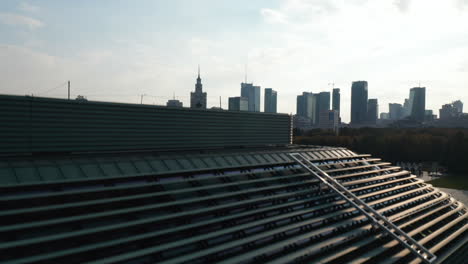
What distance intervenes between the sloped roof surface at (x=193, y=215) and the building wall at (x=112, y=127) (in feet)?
16.8

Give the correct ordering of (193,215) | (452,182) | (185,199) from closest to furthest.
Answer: (193,215) → (185,199) → (452,182)

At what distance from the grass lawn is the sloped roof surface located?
4321 centimetres

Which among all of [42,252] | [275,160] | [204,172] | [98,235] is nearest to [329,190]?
[275,160]

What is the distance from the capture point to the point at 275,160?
123 feet

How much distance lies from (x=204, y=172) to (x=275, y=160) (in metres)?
10.1

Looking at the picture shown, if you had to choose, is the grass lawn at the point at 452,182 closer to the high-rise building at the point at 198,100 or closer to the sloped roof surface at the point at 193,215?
the sloped roof surface at the point at 193,215

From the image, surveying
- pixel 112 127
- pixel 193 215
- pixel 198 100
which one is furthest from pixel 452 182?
pixel 112 127

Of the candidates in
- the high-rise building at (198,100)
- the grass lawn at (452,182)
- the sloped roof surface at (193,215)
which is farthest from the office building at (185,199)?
the grass lawn at (452,182)

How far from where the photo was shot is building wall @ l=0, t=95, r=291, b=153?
94.3ft

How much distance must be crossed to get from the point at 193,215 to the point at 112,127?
47.9 feet

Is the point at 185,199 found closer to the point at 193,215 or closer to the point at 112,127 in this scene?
the point at 193,215

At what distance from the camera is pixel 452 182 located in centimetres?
8375

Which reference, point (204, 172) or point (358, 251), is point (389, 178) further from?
point (204, 172)

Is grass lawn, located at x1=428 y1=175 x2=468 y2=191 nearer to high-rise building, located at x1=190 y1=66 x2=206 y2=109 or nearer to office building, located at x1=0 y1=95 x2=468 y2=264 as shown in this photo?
office building, located at x1=0 y1=95 x2=468 y2=264
